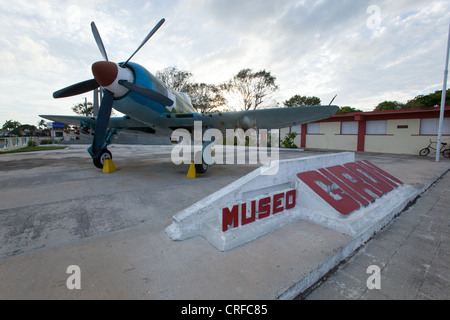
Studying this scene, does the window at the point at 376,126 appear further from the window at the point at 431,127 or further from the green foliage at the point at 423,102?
the green foliage at the point at 423,102

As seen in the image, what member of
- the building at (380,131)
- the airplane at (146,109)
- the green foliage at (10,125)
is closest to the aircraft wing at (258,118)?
the airplane at (146,109)

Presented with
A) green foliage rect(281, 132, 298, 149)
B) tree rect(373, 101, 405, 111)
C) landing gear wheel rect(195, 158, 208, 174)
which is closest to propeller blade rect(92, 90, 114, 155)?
landing gear wheel rect(195, 158, 208, 174)

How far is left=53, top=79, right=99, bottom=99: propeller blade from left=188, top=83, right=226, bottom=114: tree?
21309 millimetres

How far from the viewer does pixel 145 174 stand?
670 cm

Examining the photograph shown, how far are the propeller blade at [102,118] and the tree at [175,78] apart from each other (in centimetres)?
2092

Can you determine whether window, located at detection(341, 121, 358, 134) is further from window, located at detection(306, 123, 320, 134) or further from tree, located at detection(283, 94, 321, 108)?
tree, located at detection(283, 94, 321, 108)

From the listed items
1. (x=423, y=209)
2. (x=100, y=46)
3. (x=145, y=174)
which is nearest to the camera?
(x=423, y=209)

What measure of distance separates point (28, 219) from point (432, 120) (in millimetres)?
19737

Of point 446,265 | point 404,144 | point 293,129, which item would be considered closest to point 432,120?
point 404,144

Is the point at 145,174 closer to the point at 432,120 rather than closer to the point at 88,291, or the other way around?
the point at 88,291

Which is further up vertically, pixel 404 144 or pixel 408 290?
pixel 404 144

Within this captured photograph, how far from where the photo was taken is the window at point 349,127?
16.6 m

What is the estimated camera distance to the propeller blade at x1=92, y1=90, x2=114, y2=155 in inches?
206

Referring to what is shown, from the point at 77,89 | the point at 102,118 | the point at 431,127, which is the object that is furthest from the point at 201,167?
the point at 431,127
